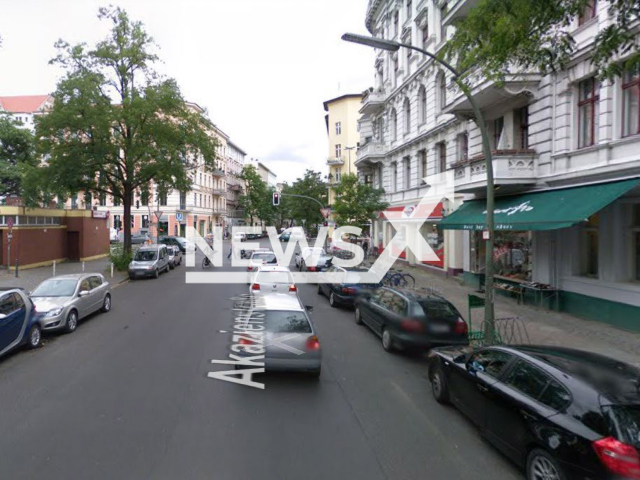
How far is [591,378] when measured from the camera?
405 cm

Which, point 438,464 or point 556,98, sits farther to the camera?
point 556,98

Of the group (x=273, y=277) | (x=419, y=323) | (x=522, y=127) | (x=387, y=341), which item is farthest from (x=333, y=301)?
(x=522, y=127)

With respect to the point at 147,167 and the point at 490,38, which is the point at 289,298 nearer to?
the point at 490,38

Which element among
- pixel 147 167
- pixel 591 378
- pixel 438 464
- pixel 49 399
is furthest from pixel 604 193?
pixel 147 167

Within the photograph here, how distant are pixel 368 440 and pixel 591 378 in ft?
8.36

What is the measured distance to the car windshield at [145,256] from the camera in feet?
73.5

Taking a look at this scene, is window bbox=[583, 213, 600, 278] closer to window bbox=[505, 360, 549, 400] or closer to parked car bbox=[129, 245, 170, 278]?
window bbox=[505, 360, 549, 400]

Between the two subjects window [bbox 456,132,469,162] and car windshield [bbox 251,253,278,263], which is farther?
car windshield [bbox 251,253,278,263]

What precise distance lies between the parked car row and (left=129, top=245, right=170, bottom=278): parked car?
828cm

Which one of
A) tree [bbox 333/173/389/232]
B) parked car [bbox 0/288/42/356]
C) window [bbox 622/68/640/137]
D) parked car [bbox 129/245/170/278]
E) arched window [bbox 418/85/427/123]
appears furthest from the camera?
tree [bbox 333/173/389/232]

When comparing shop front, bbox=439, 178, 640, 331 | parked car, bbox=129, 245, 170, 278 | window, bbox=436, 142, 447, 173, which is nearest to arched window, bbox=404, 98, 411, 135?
window, bbox=436, 142, 447, 173

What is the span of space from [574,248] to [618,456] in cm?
1074

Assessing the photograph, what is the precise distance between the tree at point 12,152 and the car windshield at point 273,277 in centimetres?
2652

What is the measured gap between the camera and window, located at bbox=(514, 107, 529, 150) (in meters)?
14.4
